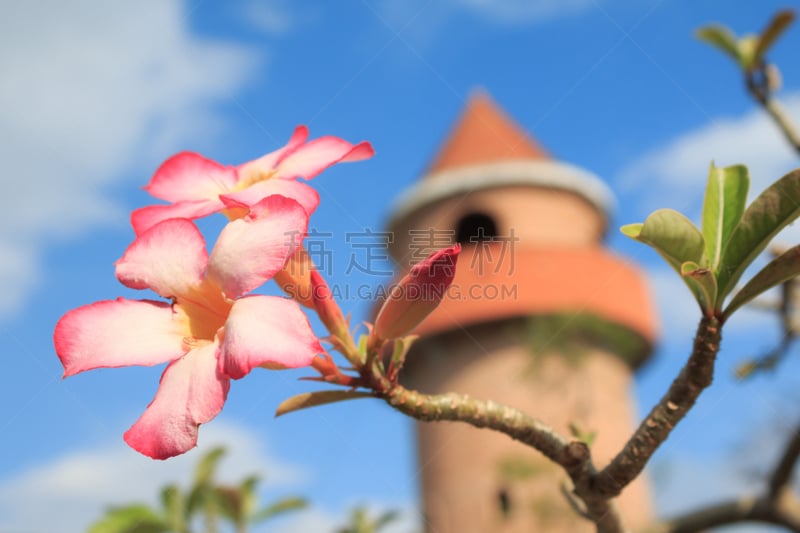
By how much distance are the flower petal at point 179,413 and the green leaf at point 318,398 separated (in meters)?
0.21

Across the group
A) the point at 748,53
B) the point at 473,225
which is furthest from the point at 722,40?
the point at 473,225

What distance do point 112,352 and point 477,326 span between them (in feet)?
28.7

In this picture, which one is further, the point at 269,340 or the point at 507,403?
the point at 507,403

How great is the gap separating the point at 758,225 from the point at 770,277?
65 millimetres

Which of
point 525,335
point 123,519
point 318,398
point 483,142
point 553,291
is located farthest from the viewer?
point 483,142

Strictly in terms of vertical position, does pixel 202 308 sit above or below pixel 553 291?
below

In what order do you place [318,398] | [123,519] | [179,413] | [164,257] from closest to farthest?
1. [179,413]
2. [164,257]
3. [318,398]
4. [123,519]

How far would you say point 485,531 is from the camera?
8617 millimetres

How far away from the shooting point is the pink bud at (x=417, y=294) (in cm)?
85

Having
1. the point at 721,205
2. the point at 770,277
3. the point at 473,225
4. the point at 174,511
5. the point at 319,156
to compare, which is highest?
the point at 473,225

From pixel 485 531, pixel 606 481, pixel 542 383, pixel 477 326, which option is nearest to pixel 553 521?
pixel 485 531

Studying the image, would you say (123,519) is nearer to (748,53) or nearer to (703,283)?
(748,53)

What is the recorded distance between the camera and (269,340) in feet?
2.44

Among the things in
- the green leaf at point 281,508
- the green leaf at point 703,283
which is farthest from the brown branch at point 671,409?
the green leaf at point 281,508
